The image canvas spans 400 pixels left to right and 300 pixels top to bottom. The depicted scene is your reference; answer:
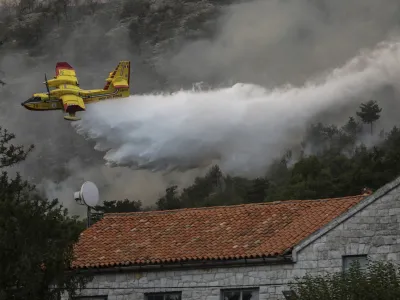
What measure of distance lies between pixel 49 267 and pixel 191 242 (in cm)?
820

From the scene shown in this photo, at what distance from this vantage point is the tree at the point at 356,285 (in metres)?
39.8

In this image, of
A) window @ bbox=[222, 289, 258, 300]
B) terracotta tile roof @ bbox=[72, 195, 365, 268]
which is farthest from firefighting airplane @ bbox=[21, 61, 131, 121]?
window @ bbox=[222, 289, 258, 300]

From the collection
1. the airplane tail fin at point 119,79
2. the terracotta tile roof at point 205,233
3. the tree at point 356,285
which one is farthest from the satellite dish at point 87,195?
the airplane tail fin at point 119,79

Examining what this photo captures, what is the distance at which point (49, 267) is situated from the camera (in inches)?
1714

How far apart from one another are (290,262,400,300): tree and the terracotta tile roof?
455 centimetres

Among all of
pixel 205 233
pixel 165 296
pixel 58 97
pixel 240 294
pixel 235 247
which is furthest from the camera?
pixel 58 97

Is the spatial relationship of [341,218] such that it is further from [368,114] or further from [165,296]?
[368,114]

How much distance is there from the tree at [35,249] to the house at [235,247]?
3522mm

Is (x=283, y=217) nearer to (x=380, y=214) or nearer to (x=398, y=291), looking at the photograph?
(x=380, y=214)

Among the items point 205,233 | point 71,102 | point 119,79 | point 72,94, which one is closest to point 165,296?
point 205,233

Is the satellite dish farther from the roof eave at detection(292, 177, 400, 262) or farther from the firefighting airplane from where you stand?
the firefighting airplane

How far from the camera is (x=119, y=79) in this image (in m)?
142

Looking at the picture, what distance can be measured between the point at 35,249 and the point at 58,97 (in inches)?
3792

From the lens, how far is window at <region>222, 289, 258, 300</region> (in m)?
46.7
